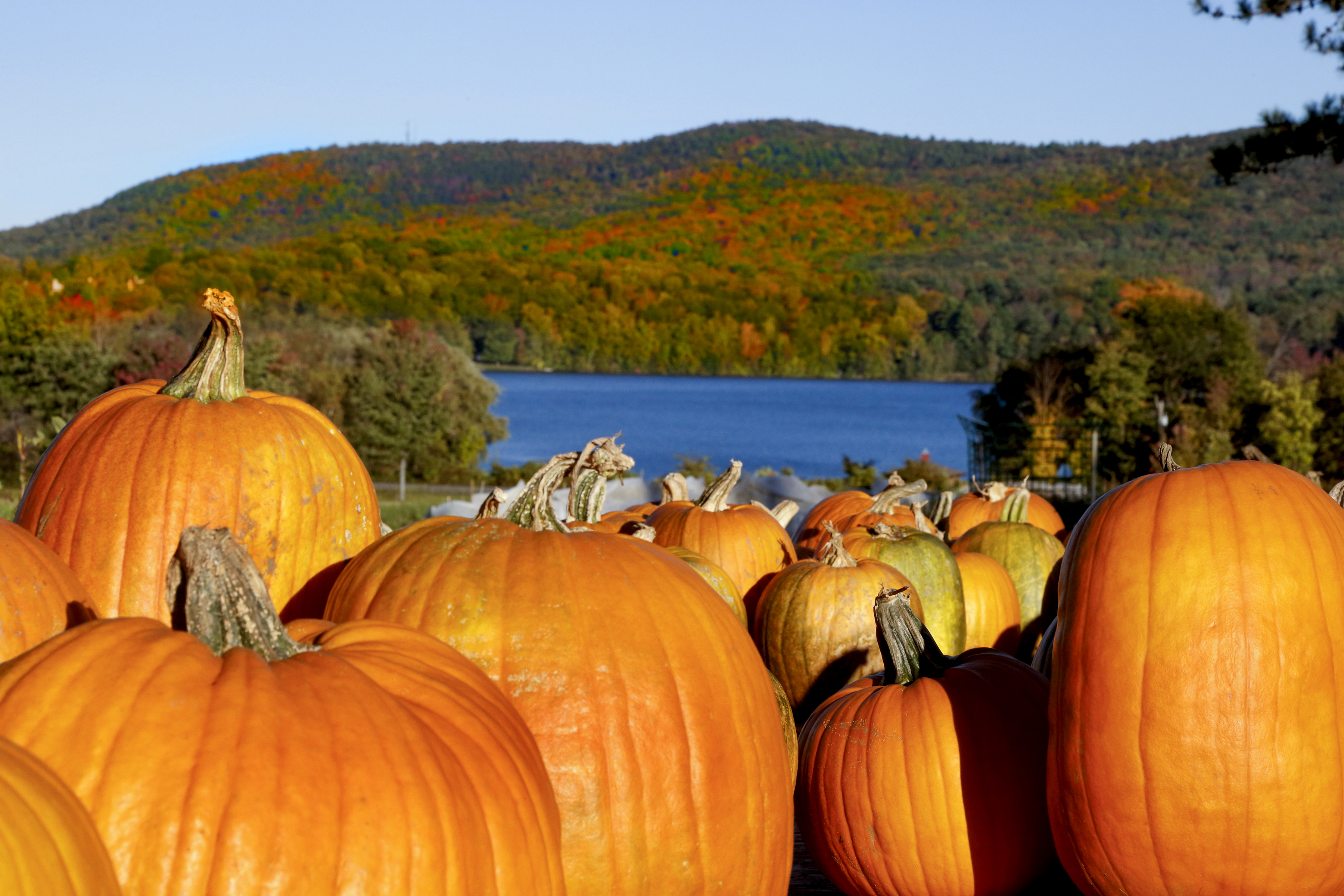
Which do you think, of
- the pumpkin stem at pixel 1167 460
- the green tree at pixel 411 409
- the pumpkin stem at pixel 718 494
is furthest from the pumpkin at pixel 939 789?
the green tree at pixel 411 409

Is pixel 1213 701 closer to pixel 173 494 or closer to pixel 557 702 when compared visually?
pixel 557 702

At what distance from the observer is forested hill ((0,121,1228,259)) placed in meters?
55.0

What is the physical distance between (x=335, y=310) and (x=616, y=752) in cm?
3593

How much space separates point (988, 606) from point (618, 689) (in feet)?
10.4

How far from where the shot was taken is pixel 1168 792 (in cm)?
215

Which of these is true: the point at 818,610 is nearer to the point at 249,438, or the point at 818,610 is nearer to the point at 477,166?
the point at 249,438

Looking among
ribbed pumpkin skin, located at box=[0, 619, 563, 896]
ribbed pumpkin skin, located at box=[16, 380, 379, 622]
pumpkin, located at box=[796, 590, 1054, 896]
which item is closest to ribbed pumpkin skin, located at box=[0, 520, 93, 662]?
ribbed pumpkin skin, located at box=[16, 380, 379, 622]

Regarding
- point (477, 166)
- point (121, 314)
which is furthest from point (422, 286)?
point (477, 166)

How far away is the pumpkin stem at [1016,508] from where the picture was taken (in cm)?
544

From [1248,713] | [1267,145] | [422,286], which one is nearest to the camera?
[1248,713]

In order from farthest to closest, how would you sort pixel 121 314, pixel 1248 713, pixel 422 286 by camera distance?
pixel 422 286 < pixel 121 314 < pixel 1248 713

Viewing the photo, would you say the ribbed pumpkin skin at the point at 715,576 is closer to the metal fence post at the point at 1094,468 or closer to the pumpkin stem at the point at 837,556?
the pumpkin stem at the point at 837,556

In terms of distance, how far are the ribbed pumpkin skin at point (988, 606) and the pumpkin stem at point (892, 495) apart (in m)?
0.39

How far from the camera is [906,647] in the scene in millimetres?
2873
